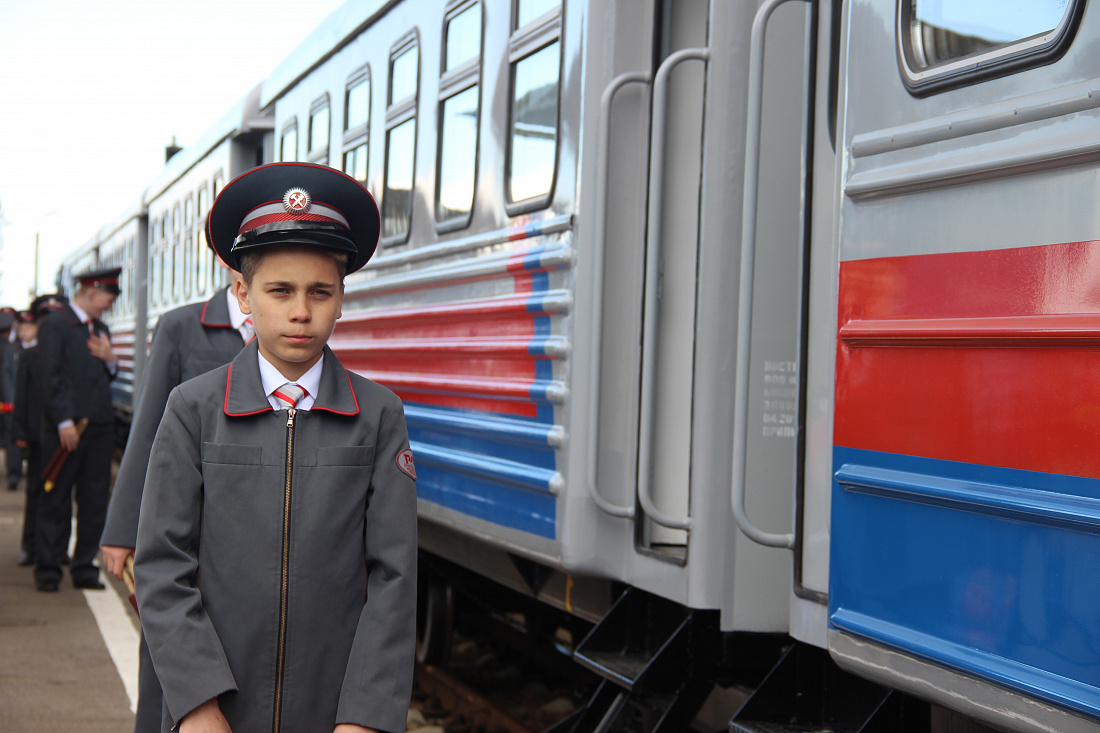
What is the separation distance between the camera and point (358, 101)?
19.4ft

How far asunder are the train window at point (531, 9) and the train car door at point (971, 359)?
1.48 metres

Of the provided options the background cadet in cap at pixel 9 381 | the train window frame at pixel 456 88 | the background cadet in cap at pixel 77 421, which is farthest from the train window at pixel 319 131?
the background cadet in cap at pixel 9 381

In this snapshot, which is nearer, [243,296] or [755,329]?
[243,296]

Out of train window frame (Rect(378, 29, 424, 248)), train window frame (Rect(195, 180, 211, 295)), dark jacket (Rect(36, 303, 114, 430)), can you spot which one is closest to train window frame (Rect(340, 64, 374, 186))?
train window frame (Rect(378, 29, 424, 248))

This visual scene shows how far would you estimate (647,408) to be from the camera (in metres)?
3.38

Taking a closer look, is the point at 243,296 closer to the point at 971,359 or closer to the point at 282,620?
the point at 282,620

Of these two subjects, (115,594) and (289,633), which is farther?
(115,594)

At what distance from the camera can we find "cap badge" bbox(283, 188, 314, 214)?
2168mm

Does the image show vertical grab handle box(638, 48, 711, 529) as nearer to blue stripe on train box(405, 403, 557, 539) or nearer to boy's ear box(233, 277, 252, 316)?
blue stripe on train box(405, 403, 557, 539)

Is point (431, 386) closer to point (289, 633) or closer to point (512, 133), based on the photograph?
point (512, 133)

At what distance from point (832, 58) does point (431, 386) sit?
8.01 feet

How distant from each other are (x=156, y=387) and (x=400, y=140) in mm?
2242

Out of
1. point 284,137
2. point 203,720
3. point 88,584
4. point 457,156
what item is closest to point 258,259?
point 203,720

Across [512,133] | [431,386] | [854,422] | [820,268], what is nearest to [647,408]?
[820,268]
